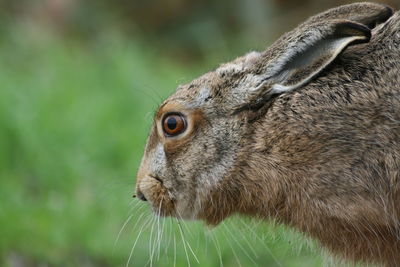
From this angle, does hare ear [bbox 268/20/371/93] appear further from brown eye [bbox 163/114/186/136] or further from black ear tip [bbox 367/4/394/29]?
brown eye [bbox 163/114/186/136]

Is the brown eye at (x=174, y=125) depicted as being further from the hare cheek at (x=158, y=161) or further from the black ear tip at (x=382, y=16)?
the black ear tip at (x=382, y=16)

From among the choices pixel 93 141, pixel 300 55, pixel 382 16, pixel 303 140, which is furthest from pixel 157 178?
pixel 93 141

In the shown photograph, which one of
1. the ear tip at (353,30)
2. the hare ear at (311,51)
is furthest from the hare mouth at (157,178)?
the ear tip at (353,30)

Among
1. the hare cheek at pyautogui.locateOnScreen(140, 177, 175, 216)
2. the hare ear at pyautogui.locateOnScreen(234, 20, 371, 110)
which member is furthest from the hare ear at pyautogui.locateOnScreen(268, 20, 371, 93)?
the hare cheek at pyautogui.locateOnScreen(140, 177, 175, 216)

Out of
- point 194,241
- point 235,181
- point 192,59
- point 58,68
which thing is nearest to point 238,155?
point 235,181

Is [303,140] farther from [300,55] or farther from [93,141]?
[93,141]

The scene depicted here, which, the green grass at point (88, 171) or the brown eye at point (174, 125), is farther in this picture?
the green grass at point (88, 171)
